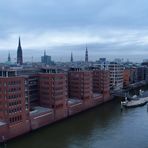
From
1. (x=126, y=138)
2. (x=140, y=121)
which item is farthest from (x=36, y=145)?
(x=140, y=121)

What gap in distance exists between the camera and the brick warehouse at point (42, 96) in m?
43.7

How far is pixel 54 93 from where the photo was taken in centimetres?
5619

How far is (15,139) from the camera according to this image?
4334 cm

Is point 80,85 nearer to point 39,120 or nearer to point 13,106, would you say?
point 39,120

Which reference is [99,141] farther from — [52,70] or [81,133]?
[52,70]

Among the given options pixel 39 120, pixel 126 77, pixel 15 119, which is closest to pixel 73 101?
pixel 39 120

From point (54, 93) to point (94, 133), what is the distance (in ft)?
46.3

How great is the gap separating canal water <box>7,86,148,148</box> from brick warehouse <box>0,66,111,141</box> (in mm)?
2051

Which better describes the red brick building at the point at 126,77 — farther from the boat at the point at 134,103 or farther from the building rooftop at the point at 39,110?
the building rooftop at the point at 39,110

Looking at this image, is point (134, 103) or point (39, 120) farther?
point (134, 103)

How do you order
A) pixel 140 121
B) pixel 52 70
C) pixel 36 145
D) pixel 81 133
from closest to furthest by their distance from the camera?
pixel 36 145 → pixel 81 133 → pixel 140 121 → pixel 52 70

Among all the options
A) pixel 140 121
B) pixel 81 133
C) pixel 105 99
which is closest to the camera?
pixel 81 133

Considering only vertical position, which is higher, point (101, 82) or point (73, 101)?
point (101, 82)

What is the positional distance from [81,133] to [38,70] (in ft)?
73.9
